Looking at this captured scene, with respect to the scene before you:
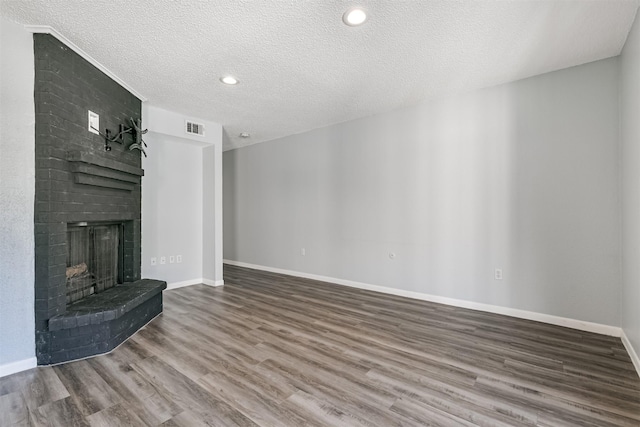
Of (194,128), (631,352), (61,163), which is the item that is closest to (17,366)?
(61,163)

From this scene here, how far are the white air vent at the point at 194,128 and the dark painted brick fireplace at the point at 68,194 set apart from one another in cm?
129

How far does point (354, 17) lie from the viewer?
2090 mm

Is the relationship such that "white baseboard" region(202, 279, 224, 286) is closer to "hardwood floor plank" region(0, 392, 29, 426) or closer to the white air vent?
the white air vent

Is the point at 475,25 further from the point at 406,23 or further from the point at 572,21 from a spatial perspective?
the point at 572,21

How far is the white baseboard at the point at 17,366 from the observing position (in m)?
2.03

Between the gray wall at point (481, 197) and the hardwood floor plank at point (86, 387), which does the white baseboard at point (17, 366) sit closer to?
the hardwood floor plank at point (86, 387)

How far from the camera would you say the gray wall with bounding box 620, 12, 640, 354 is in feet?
6.79

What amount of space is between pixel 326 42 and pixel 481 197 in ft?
7.85

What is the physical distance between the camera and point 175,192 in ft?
14.4

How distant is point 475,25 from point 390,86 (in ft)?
3.76

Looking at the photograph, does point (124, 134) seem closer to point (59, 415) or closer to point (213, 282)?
point (213, 282)

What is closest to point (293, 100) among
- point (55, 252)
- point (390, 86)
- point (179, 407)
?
point (390, 86)

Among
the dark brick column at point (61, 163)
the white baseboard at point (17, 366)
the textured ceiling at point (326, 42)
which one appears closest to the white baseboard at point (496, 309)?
the textured ceiling at point (326, 42)

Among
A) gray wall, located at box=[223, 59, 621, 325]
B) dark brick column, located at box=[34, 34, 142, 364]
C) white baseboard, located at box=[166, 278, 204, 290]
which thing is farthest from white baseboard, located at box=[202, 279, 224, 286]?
dark brick column, located at box=[34, 34, 142, 364]
